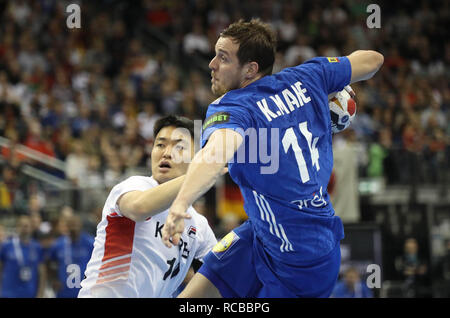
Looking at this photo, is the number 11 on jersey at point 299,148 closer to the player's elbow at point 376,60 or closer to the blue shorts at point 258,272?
the blue shorts at point 258,272

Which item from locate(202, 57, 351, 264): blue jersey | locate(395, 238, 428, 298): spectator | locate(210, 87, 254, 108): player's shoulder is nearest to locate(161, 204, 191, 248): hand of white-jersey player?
locate(202, 57, 351, 264): blue jersey

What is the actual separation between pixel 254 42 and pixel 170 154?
1235mm

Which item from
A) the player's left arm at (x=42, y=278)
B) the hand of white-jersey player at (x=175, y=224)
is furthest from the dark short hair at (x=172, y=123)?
the player's left arm at (x=42, y=278)

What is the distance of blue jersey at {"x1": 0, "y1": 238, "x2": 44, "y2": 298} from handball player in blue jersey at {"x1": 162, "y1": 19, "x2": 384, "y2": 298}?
675cm

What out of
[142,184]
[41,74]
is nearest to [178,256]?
[142,184]

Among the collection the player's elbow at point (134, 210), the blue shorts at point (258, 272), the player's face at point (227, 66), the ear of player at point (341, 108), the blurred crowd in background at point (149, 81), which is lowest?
the blue shorts at point (258, 272)

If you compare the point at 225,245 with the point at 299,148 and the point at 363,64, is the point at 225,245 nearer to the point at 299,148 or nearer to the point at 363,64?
the point at 299,148

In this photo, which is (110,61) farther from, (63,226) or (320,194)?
(320,194)

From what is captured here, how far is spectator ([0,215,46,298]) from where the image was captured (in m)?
11.0

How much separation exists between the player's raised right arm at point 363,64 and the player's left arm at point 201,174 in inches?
54.4

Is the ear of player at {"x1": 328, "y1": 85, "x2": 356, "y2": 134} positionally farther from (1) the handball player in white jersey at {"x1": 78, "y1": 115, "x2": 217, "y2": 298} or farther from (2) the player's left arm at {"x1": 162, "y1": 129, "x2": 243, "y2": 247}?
(2) the player's left arm at {"x1": 162, "y1": 129, "x2": 243, "y2": 247}

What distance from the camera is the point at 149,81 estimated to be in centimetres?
1623

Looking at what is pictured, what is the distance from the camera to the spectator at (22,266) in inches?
434

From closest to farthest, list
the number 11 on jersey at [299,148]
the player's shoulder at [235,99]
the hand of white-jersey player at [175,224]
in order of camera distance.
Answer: the hand of white-jersey player at [175,224] < the player's shoulder at [235,99] < the number 11 on jersey at [299,148]
